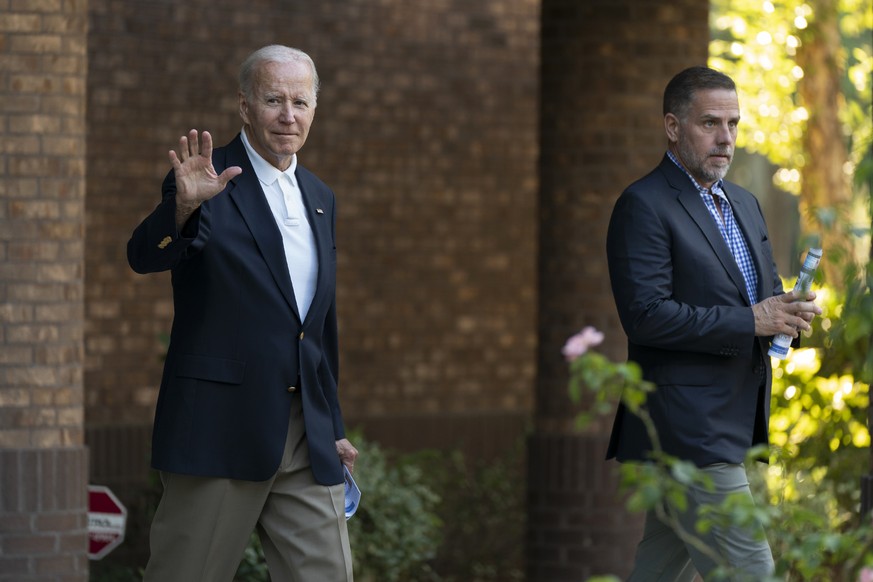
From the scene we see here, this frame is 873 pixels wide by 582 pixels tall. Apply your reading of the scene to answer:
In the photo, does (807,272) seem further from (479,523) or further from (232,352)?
(479,523)

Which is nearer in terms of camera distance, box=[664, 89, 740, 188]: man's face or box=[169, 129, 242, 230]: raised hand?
box=[169, 129, 242, 230]: raised hand

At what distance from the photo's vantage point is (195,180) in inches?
170

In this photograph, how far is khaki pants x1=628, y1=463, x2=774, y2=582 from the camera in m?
4.62

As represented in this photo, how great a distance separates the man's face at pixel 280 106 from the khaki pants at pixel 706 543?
153 centimetres

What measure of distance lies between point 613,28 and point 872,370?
4343 mm

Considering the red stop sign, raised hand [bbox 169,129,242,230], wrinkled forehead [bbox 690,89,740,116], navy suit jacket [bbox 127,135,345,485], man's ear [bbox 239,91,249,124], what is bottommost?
the red stop sign

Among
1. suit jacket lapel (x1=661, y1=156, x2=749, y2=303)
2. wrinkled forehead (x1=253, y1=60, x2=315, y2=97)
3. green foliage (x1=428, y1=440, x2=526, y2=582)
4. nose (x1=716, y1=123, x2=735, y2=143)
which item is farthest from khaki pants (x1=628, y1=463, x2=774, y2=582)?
green foliage (x1=428, y1=440, x2=526, y2=582)

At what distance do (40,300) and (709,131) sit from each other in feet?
8.48

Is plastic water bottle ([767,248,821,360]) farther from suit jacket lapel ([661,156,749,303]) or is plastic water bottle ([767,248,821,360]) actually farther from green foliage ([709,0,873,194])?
green foliage ([709,0,873,194])

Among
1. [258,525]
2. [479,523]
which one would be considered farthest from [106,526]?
[479,523]

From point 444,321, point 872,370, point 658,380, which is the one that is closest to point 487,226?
point 444,321

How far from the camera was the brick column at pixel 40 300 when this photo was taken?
5.88 metres

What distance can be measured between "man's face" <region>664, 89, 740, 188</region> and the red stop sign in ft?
9.95

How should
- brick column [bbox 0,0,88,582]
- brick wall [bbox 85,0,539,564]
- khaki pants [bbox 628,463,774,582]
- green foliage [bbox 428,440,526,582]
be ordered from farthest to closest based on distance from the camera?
brick wall [bbox 85,0,539,564] < green foliage [bbox 428,440,526,582] < brick column [bbox 0,0,88,582] < khaki pants [bbox 628,463,774,582]
